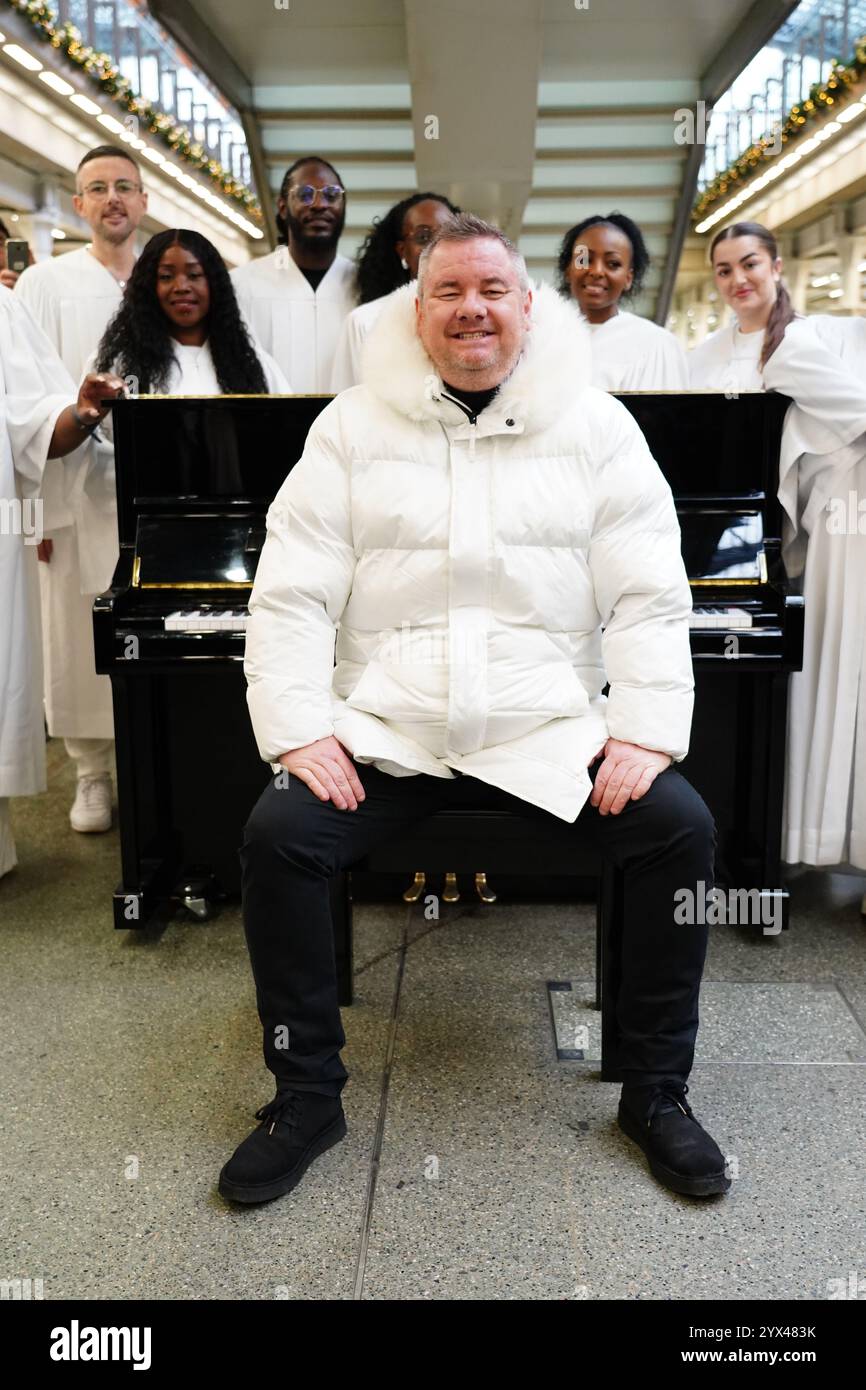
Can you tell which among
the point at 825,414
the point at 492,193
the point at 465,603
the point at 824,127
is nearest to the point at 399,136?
the point at 492,193

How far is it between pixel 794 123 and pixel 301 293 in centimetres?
979

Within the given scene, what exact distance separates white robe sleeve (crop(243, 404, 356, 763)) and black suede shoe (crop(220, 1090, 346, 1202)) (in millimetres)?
640

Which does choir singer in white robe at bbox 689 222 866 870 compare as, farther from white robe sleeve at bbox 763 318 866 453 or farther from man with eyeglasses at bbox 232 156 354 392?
man with eyeglasses at bbox 232 156 354 392

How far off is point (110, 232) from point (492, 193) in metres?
5.55

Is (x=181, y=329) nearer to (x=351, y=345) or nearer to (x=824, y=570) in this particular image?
(x=351, y=345)

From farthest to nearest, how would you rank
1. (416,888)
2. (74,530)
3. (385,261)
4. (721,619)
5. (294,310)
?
(294,310) → (385,261) → (74,530) → (416,888) → (721,619)

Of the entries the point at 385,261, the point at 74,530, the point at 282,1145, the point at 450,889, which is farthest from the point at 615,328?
the point at 282,1145

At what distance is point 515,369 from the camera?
2332 millimetres

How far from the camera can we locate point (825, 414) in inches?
118

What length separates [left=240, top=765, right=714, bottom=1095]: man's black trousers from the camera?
6.97ft

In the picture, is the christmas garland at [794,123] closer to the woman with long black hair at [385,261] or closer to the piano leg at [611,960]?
the woman with long black hair at [385,261]

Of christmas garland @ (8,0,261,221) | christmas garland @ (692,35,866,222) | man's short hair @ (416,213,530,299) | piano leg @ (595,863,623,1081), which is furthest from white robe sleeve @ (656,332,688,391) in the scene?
christmas garland @ (692,35,866,222)

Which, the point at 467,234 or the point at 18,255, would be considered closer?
the point at 467,234

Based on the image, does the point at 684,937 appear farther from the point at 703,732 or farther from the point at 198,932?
the point at 198,932
